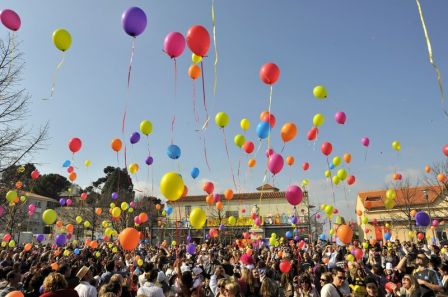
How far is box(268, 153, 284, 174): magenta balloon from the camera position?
779cm

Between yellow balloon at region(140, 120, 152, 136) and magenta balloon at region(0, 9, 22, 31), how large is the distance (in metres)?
3.95

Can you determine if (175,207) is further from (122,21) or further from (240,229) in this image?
(122,21)

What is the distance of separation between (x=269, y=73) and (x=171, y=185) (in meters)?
3.66

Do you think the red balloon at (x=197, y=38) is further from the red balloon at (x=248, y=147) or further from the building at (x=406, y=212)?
the building at (x=406, y=212)

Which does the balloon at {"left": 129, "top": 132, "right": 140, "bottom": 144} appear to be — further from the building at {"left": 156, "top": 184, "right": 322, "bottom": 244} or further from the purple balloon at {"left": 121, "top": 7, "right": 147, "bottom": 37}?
the building at {"left": 156, "top": 184, "right": 322, "bottom": 244}

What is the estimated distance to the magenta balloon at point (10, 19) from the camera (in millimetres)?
7176

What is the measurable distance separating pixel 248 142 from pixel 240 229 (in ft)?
106

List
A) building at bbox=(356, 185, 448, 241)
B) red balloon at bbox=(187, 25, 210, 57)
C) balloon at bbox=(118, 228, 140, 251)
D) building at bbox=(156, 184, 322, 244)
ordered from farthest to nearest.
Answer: building at bbox=(156, 184, 322, 244) → building at bbox=(356, 185, 448, 241) → red balloon at bbox=(187, 25, 210, 57) → balloon at bbox=(118, 228, 140, 251)

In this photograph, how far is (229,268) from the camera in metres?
7.12

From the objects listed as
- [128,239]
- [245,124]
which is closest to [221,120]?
[245,124]

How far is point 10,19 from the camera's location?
7.28 m

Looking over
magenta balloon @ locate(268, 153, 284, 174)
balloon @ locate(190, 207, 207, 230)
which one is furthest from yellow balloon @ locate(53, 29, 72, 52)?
magenta balloon @ locate(268, 153, 284, 174)

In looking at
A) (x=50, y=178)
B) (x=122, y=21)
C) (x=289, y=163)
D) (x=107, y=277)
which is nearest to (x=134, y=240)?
(x=107, y=277)

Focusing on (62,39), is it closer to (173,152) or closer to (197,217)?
(173,152)
